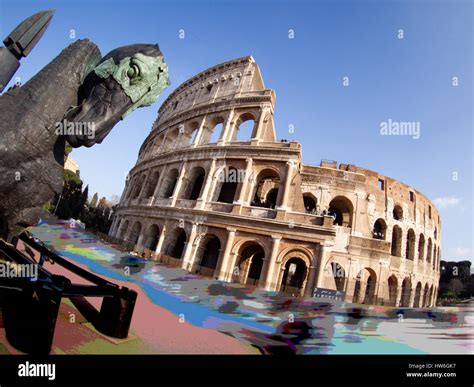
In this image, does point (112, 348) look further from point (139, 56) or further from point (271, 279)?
point (271, 279)

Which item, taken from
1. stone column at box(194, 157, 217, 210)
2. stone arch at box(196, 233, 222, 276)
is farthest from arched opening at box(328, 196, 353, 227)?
stone column at box(194, 157, 217, 210)

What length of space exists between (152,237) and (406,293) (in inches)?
745

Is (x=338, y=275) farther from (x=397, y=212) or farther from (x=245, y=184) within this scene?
(x=397, y=212)

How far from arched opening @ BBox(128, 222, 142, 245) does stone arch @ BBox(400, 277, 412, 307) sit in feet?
63.1

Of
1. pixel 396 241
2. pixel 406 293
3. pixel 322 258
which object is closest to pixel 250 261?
pixel 322 258

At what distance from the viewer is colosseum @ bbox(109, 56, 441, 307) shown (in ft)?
45.3

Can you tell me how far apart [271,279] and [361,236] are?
6.38 meters

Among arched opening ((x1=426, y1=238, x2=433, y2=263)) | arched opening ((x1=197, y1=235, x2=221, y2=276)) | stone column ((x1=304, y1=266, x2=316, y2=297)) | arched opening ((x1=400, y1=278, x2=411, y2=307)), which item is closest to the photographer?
stone column ((x1=304, y1=266, x2=316, y2=297))

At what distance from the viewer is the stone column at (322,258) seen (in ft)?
41.6

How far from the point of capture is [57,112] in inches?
100

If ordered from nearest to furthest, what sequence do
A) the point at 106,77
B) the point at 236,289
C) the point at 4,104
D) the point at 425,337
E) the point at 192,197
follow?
the point at 4,104 < the point at 106,77 < the point at 425,337 < the point at 236,289 < the point at 192,197

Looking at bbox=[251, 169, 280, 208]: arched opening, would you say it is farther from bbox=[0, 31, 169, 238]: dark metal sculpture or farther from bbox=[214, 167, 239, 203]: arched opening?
bbox=[0, 31, 169, 238]: dark metal sculpture

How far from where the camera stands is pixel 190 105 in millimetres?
22188
